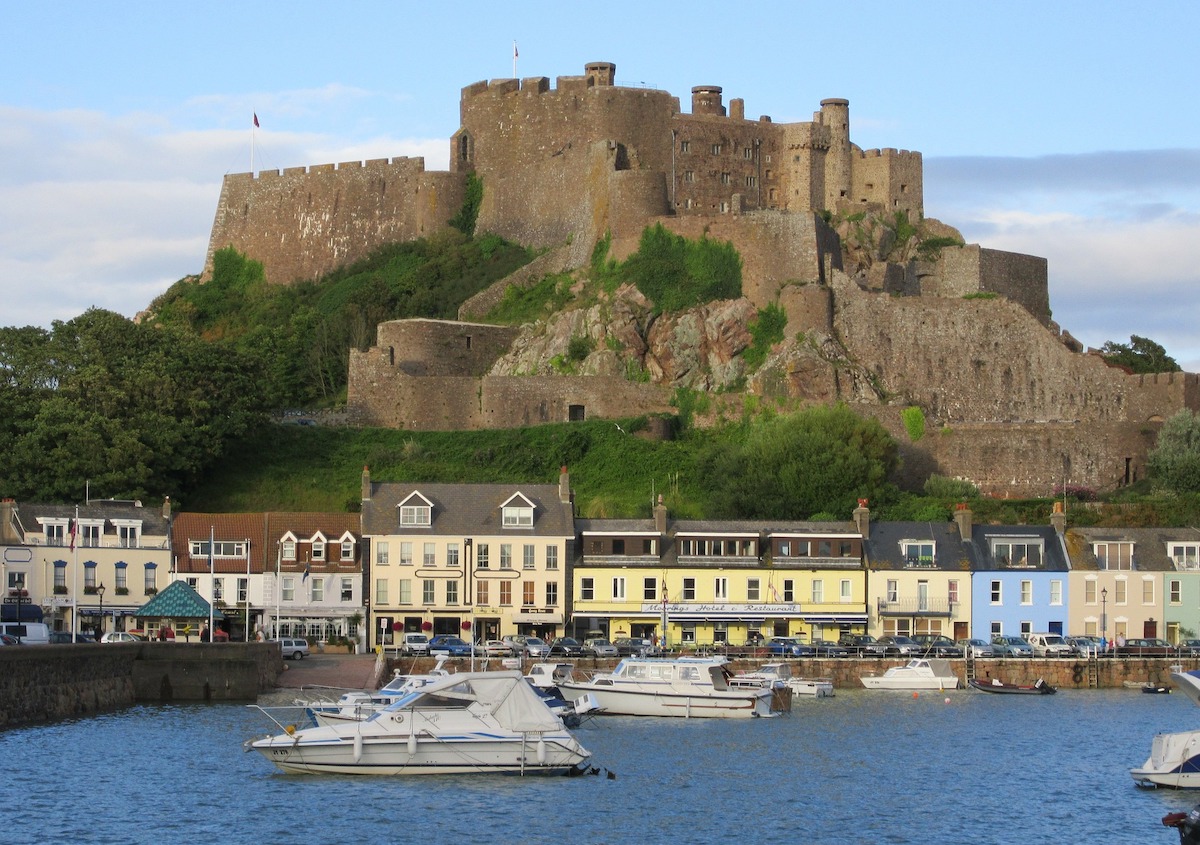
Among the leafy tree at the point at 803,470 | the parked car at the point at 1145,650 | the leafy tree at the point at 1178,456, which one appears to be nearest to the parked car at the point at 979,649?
the parked car at the point at 1145,650

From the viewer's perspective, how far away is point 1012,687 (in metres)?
63.6

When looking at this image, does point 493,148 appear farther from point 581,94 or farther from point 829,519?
point 829,519

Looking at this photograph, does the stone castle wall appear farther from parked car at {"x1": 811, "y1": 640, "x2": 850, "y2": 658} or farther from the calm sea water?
the calm sea water

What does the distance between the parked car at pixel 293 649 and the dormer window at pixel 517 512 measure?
8568mm

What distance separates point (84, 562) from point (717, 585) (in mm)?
20713

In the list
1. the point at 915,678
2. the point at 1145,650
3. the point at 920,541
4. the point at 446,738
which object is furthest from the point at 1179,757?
the point at 920,541

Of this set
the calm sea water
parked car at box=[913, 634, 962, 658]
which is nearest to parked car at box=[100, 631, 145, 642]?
the calm sea water

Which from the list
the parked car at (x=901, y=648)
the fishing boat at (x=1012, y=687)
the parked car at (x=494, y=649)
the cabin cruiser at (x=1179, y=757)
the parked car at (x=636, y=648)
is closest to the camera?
the cabin cruiser at (x=1179, y=757)

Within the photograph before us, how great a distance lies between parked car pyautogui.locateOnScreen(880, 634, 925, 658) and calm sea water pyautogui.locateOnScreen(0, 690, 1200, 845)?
9183mm

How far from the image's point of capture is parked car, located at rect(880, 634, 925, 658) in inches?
2544

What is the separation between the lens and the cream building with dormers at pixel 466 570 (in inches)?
2704

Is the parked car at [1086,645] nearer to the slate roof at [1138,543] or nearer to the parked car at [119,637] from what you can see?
the slate roof at [1138,543]

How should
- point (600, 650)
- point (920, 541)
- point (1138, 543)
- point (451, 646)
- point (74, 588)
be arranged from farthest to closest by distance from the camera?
point (1138, 543) < point (920, 541) < point (451, 646) < point (600, 650) < point (74, 588)

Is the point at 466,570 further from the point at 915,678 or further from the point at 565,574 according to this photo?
the point at 915,678
